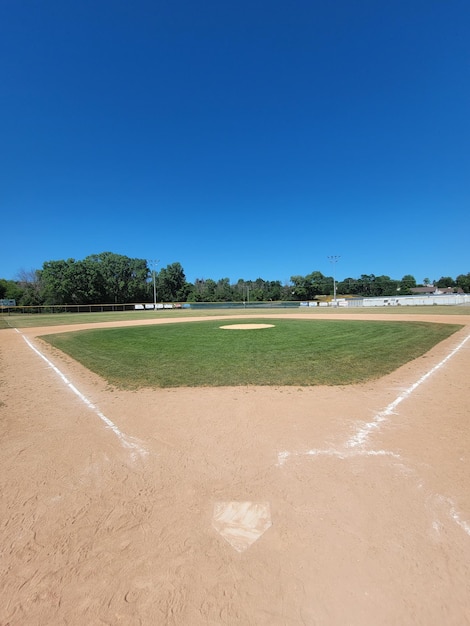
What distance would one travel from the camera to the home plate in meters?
2.42

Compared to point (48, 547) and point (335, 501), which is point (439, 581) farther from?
point (48, 547)

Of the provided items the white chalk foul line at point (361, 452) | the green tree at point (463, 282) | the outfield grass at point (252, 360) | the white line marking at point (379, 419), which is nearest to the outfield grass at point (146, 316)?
the outfield grass at point (252, 360)

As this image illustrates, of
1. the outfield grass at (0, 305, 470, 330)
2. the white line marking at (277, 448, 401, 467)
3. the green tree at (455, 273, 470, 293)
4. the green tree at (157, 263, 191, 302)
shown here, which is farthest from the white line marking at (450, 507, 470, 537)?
the green tree at (455, 273, 470, 293)

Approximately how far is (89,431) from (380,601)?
13.3ft

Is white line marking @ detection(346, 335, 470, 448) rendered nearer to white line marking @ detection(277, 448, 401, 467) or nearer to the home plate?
white line marking @ detection(277, 448, 401, 467)

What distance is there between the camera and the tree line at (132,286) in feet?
216

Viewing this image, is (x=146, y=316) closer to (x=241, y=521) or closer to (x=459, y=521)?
(x=241, y=521)

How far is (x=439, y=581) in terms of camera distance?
2.03 meters

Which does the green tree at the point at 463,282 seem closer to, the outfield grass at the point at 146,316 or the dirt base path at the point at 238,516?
the outfield grass at the point at 146,316

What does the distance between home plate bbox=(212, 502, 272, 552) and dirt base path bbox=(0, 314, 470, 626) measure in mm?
13

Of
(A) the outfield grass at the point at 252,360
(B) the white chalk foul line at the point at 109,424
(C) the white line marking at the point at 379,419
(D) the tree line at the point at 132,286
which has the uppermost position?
(D) the tree line at the point at 132,286

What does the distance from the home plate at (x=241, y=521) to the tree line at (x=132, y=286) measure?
61.5 metres

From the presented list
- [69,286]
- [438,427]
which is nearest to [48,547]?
[438,427]

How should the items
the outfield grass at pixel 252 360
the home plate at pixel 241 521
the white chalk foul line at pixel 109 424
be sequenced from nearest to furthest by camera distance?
the home plate at pixel 241 521 → the white chalk foul line at pixel 109 424 → the outfield grass at pixel 252 360
